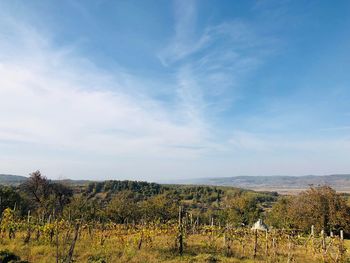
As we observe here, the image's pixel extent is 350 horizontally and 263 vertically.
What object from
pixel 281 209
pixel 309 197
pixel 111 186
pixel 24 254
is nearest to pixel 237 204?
pixel 281 209

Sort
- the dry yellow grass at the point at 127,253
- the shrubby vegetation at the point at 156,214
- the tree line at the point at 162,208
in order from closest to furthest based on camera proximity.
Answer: the dry yellow grass at the point at 127,253
the shrubby vegetation at the point at 156,214
the tree line at the point at 162,208

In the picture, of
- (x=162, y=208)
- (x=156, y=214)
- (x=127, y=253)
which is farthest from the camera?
(x=162, y=208)

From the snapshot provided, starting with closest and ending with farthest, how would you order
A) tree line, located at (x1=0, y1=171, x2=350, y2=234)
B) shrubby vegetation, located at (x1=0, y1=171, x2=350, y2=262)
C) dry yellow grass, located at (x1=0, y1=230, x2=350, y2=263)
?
1. dry yellow grass, located at (x1=0, y1=230, x2=350, y2=263)
2. shrubby vegetation, located at (x1=0, y1=171, x2=350, y2=262)
3. tree line, located at (x1=0, y1=171, x2=350, y2=234)

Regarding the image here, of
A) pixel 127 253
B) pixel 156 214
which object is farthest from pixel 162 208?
pixel 127 253

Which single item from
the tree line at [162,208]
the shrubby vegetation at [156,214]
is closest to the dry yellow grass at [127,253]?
the shrubby vegetation at [156,214]

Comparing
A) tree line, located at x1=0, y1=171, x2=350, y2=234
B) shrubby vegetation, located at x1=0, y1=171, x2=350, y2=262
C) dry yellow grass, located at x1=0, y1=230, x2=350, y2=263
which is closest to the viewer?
dry yellow grass, located at x1=0, y1=230, x2=350, y2=263

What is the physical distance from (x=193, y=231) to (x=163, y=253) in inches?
556

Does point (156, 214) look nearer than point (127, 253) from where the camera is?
No

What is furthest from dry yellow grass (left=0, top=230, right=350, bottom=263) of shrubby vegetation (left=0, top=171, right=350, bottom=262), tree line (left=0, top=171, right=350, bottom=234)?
tree line (left=0, top=171, right=350, bottom=234)

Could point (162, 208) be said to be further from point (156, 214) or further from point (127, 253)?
point (127, 253)

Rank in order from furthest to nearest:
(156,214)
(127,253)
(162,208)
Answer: (162,208), (156,214), (127,253)

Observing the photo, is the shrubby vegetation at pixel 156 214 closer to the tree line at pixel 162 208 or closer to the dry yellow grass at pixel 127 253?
the tree line at pixel 162 208

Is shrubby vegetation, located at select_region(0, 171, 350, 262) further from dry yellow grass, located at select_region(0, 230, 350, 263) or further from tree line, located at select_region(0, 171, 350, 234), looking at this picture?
dry yellow grass, located at select_region(0, 230, 350, 263)

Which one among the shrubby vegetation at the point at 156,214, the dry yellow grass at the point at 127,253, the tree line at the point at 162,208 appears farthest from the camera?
the tree line at the point at 162,208
